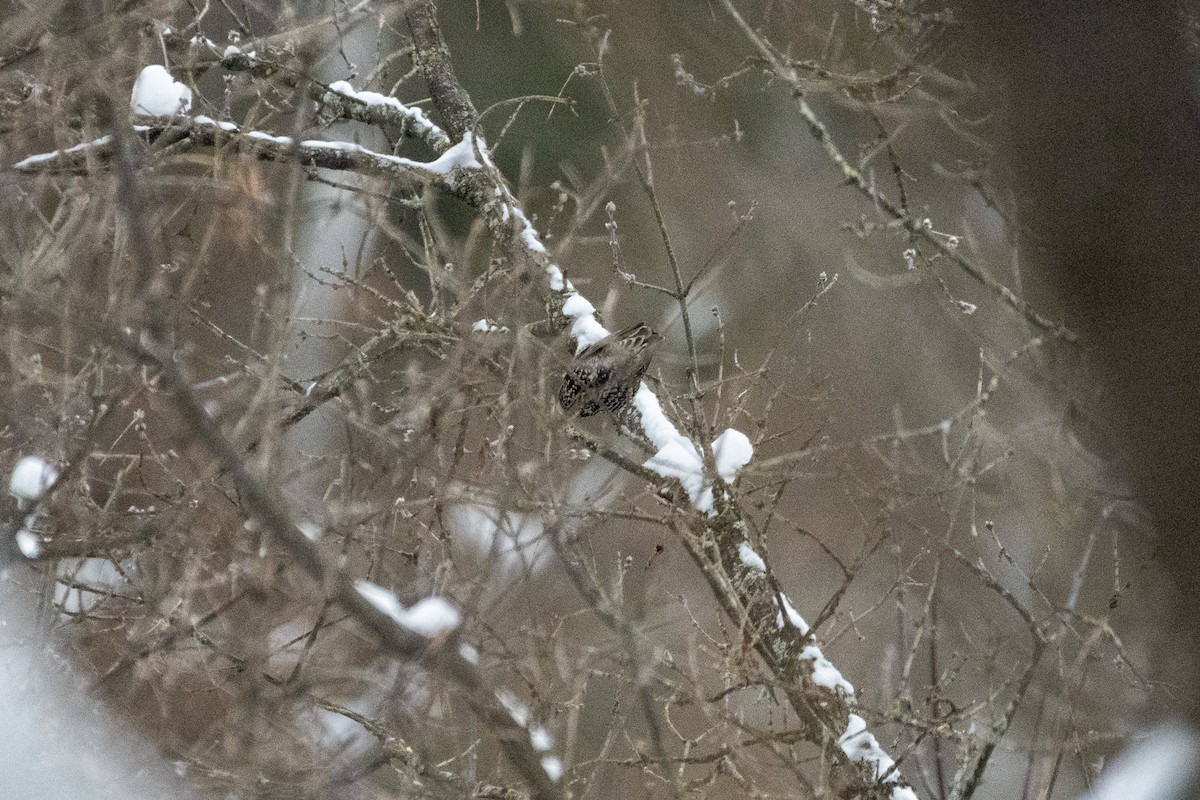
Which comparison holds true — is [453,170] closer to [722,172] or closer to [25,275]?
[25,275]

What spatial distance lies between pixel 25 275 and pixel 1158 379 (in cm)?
264

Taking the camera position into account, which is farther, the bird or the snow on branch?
the bird

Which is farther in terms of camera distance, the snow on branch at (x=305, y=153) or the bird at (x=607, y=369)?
the bird at (x=607, y=369)

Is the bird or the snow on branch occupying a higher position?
the snow on branch

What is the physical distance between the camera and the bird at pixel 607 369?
447 centimetres

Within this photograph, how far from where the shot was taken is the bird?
4.47 metres

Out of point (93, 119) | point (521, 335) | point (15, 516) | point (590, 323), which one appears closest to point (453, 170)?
point (590, 323)

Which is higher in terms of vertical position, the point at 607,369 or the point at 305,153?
the point at 305,153

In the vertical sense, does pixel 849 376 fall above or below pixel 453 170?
above

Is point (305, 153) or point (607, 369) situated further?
point (305, 153)

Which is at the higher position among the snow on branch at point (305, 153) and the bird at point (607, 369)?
the snow on branch at point (305, 153)

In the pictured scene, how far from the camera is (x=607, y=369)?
4547mm

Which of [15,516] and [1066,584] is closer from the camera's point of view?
[15,516]

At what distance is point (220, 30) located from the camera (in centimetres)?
1136
